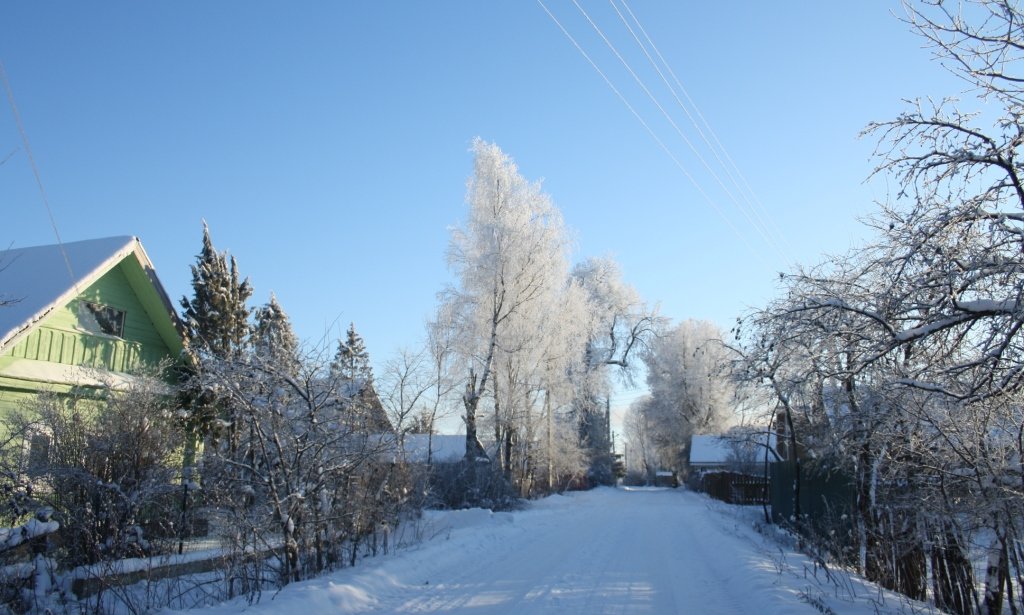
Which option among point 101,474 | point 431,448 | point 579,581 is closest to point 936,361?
point 579,581

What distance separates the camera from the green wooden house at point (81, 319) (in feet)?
43.6

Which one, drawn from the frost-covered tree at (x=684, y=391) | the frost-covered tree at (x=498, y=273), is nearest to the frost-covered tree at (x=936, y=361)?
the frost-covered tree at (x=498, y=273)

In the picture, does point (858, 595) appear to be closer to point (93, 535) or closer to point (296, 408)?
point (296, 408)

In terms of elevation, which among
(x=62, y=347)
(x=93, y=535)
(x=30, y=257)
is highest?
(x=30, y=257)

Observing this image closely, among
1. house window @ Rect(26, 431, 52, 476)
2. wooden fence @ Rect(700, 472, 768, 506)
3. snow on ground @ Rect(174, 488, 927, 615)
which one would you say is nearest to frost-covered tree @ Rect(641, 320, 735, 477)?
wooden fence @ Rect(700, 472, 768, 506)

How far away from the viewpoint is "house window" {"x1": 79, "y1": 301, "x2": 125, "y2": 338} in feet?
50.0

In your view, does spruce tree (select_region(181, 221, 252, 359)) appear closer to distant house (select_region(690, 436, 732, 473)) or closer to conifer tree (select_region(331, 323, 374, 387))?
conifer tree (select_region(331, 323, 374, 387))

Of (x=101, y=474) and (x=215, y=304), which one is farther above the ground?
(x=215, y=304)

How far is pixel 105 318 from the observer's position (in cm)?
1570

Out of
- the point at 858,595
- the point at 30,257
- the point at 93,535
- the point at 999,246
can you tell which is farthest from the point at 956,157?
the point at 30,257

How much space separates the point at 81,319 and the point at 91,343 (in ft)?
1.74

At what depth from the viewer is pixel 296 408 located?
32.8 feet

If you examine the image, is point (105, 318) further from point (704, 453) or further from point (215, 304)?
point (704, 453)

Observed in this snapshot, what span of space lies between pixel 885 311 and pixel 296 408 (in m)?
7.40
